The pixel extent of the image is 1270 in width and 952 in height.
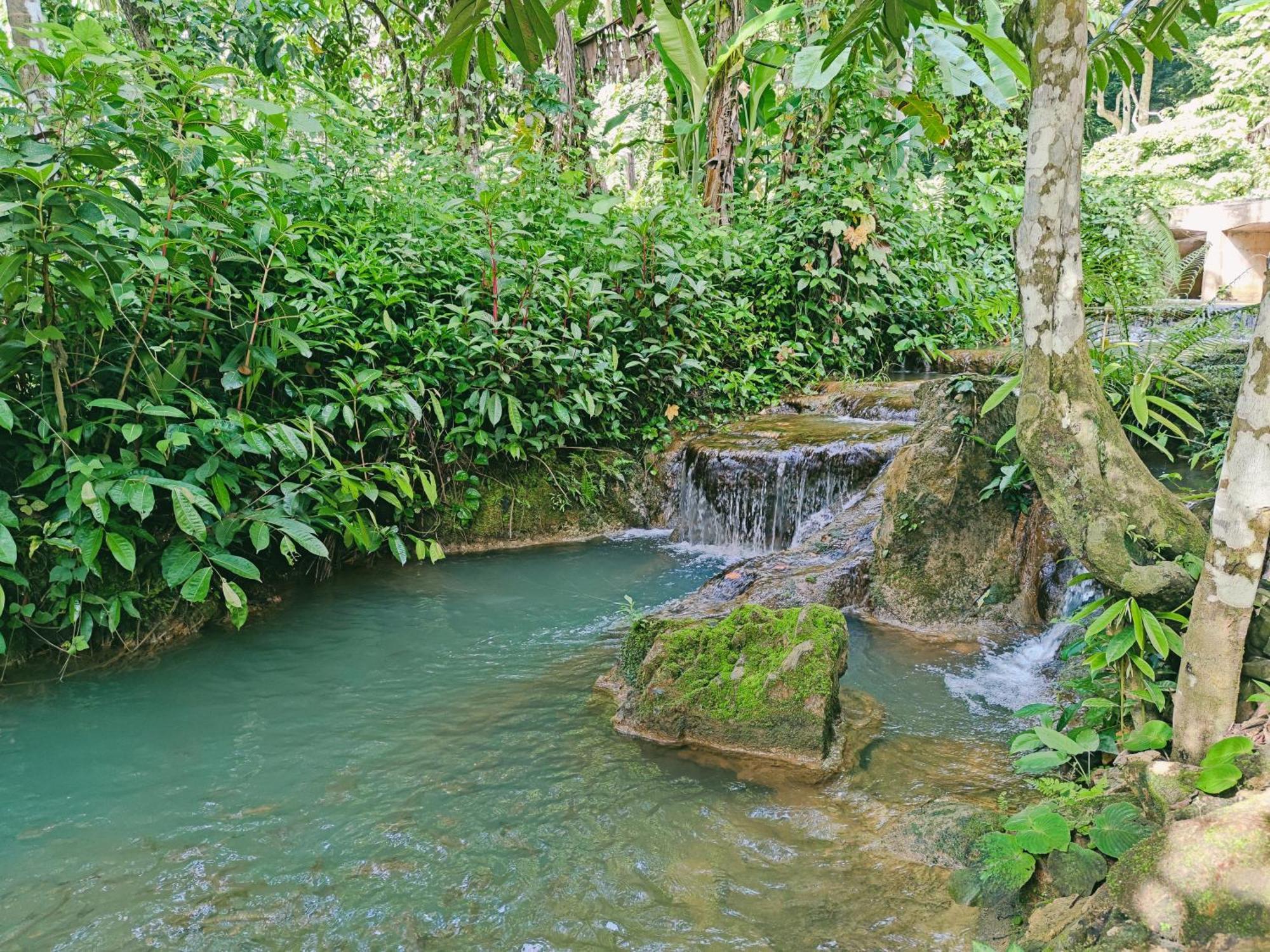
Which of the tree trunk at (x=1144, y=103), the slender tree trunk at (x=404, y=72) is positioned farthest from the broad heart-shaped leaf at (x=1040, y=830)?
the tree trunk at (x=1144, y=103)

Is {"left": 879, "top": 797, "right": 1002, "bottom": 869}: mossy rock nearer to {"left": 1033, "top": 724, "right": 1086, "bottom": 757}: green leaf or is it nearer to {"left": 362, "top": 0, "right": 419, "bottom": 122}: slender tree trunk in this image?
{"left": 1033, "top": 724, "right": 1086, "bottom": 757}: green leaf

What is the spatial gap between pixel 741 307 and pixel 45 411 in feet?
19.6

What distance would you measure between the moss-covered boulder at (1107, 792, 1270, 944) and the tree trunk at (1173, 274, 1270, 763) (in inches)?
17.2

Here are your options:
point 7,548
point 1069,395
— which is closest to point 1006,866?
point 1069,395

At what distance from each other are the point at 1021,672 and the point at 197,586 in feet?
14.6

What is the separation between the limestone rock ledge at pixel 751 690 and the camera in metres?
3.46

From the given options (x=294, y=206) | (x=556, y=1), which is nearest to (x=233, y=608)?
(x=294, y=206)

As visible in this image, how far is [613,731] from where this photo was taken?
12.3 ft

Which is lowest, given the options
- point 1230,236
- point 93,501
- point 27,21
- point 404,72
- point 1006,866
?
point 1006,866

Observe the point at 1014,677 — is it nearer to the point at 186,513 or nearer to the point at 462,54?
the point at 462,54

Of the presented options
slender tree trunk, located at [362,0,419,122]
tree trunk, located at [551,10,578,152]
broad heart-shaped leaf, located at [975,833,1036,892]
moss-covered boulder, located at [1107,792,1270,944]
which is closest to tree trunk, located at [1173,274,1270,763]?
moss-covered boulder, located at [1107,792,1270,944]

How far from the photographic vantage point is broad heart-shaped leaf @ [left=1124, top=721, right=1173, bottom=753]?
2531mm

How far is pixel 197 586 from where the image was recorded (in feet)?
14.2

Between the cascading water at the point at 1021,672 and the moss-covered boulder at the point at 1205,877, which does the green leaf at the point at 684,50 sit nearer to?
the cascading water at the point at 1021,672
